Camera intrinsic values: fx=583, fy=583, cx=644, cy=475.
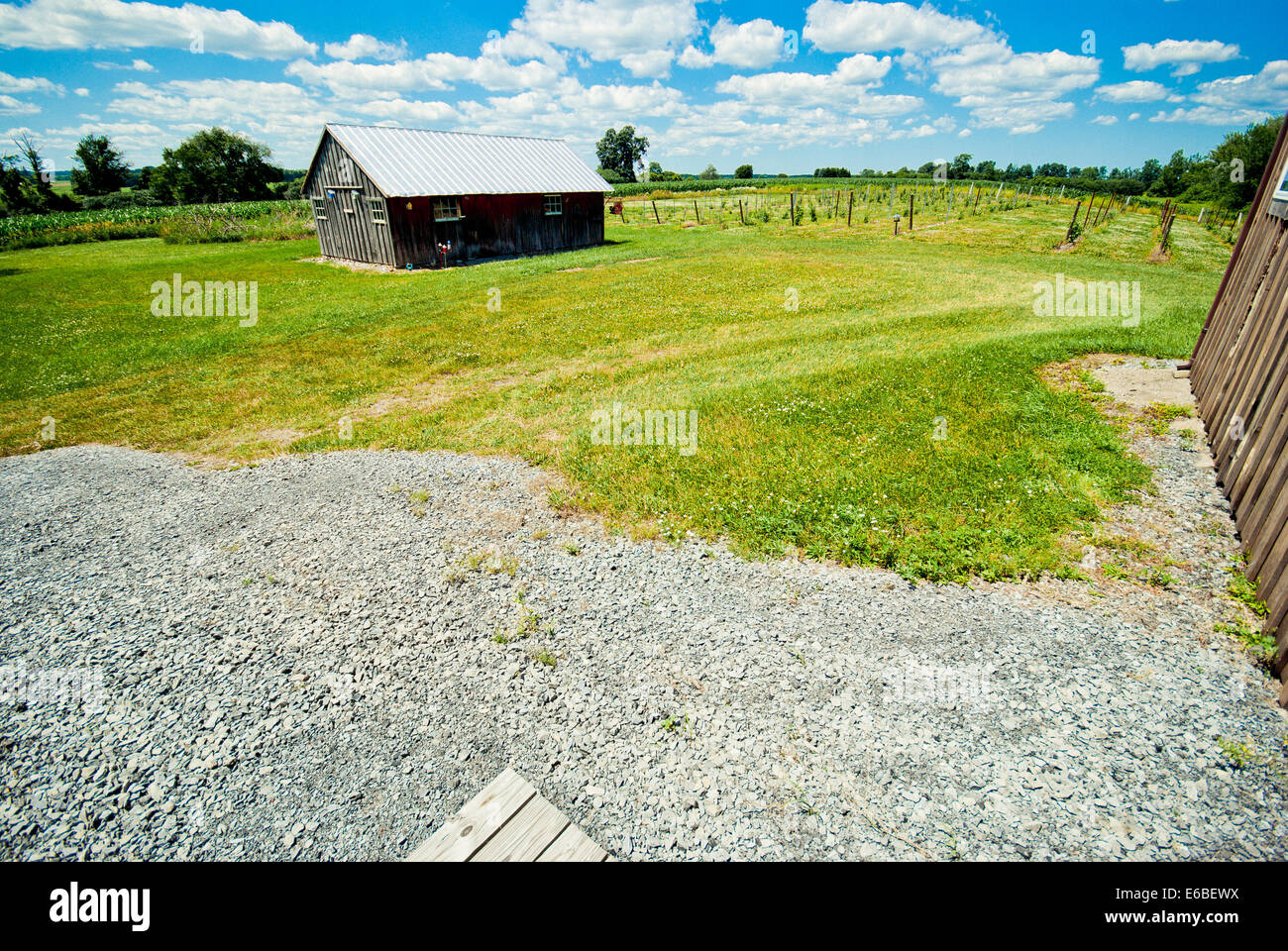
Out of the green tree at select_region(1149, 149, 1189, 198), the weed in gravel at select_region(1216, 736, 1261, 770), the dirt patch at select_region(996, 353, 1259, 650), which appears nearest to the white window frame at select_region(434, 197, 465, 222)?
the dirt patch at select_region(996, 353, 1259, 650)

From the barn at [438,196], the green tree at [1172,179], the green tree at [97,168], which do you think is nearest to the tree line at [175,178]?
the green tree at [97,168]

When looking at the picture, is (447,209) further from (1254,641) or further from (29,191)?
(29,191)

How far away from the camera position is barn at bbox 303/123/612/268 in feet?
95.5

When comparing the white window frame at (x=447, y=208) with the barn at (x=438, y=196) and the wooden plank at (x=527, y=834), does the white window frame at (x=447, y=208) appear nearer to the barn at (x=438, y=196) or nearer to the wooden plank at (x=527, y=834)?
the barn at (x=438, y=196)

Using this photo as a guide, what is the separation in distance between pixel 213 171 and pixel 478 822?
109 m

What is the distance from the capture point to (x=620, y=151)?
135 m

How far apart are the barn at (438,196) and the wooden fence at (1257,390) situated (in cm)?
2963

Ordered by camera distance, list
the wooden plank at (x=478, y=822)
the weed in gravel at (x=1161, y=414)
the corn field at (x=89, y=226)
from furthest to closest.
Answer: the corn field at (x=89, y=226), the weed in gravel at (x=1161, y=414), the wooden plank at (x=478, y=822)

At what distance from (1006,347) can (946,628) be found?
10915 millimetres

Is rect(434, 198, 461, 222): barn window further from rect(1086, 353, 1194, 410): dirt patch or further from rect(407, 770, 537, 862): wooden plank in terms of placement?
rect(407, 770, 537, 862): wooden plank

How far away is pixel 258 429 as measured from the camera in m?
11.3

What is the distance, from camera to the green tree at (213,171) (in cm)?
8175

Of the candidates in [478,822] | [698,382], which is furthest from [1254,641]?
[698,382]

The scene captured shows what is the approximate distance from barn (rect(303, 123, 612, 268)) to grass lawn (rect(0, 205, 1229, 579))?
153 inches
